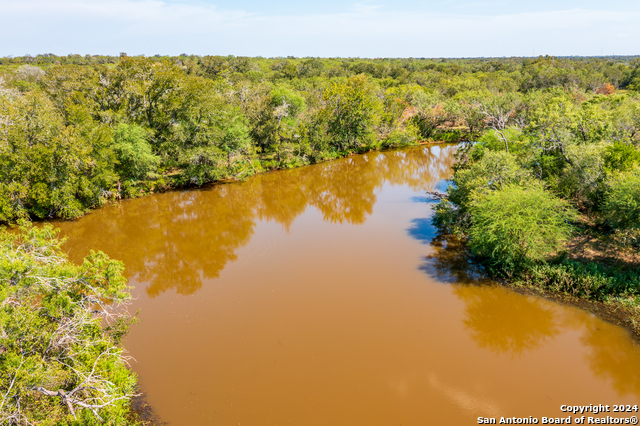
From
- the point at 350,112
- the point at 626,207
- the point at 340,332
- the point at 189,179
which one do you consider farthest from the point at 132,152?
the point at 626,207

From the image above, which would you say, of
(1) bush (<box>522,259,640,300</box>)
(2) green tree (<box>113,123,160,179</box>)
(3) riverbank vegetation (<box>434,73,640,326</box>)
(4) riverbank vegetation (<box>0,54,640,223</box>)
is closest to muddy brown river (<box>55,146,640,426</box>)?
(1) bush (<box>522,259,640,300</box>)

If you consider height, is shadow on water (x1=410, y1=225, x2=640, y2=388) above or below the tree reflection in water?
below

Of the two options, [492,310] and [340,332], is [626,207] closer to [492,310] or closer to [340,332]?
[492,310]

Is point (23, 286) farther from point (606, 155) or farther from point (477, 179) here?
point (606, 155)

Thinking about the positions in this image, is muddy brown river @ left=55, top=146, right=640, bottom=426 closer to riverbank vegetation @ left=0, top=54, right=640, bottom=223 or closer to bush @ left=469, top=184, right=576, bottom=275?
bush @ left=469, top=184, right=576, bottom=275

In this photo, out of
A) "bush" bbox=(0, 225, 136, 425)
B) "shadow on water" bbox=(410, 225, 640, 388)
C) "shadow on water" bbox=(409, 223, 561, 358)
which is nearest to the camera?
"bush" bbox=(0, 225, 136, 425)

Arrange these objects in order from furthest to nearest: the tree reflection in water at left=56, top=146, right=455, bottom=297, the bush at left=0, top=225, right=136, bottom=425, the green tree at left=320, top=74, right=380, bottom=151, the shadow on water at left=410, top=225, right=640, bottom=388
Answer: the green tree at left=320, top=74, right=380, bottom=151
the tree reflection in water at left=56, top=146, right=455, bottom=297
the shadow on water at left=410, top=225, right=640, bottom=388
the bush at left=0, top=225, right=136, bottom=425

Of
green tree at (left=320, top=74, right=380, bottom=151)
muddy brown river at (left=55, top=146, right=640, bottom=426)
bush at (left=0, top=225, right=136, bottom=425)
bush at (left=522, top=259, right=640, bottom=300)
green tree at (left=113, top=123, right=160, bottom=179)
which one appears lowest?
muddy brown river at (left=55, top=146, right=640, bottom=426)
